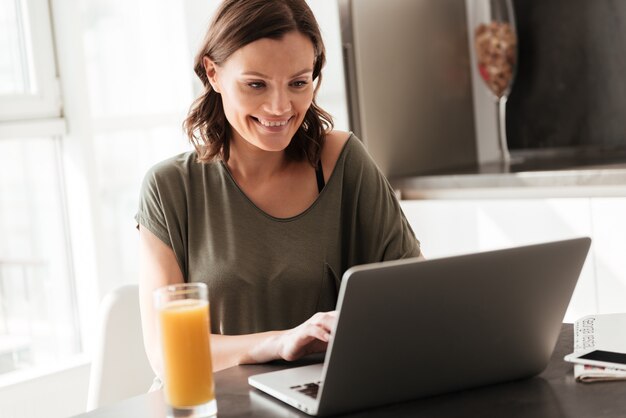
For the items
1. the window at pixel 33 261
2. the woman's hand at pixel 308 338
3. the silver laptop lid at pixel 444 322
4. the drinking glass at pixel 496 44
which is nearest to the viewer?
the silver laptop lid at pixel 444 322

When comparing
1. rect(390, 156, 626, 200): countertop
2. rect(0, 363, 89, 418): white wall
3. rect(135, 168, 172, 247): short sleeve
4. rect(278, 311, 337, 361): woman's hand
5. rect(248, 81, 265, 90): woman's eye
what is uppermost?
rect(248, 81, 265, 90): woman's eye

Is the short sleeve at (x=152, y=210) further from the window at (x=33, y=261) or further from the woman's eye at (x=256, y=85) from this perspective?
the window at (x=33, y=261)

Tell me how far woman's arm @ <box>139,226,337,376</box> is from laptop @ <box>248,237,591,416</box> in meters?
0.10

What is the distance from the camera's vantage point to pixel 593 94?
310 cm

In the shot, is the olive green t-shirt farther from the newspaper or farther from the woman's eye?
the newspaper

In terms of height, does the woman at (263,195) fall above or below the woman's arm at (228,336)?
above

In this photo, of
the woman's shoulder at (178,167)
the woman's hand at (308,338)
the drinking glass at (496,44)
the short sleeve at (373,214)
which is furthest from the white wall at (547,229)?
the woman's hand at (308,338)

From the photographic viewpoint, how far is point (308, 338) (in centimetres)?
122

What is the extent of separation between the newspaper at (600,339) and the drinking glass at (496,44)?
1823mm

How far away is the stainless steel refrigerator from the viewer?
2979 millimetres

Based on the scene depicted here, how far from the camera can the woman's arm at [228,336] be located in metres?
1.22

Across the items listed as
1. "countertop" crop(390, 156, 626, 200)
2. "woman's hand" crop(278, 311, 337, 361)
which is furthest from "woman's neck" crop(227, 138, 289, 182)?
"countertop" crop(390, 156, 626, 200)

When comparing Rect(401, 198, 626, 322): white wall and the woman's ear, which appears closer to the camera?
the woman's ear

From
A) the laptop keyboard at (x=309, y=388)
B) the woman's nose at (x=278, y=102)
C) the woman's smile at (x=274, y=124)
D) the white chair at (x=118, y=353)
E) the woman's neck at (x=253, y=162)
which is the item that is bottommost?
the white chair at (x=118, y=353)
